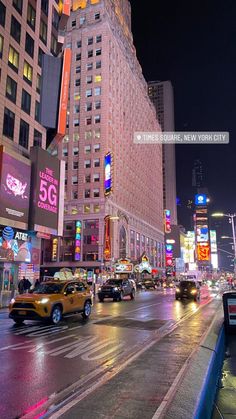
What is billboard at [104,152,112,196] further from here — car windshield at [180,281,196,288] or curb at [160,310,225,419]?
curb at [160,310,225,419]

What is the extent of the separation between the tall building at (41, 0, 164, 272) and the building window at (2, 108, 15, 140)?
38.4m

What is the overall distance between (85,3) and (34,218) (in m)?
80.1

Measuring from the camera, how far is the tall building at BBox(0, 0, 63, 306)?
101ft

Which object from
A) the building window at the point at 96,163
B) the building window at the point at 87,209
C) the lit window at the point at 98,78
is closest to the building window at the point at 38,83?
the building window at the point at 96,163

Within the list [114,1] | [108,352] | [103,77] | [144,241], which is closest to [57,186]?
[108,352]

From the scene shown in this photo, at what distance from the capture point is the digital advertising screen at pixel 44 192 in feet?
114

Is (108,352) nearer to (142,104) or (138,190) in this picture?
(138,190)

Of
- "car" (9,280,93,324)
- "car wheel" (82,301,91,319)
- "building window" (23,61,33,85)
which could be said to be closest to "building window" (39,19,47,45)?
"building window" (23,61,33,85)

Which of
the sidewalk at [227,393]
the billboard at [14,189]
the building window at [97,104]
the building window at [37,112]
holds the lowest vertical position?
the sidewalk at [227,393]

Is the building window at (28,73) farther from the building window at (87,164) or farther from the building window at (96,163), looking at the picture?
the building window at (87,164)

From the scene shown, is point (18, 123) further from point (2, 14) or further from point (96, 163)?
point (96, 163)

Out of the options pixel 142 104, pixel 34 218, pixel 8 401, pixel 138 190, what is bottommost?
pixel 8 401

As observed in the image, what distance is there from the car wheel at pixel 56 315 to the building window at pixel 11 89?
24884mm

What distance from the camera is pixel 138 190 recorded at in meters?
106
